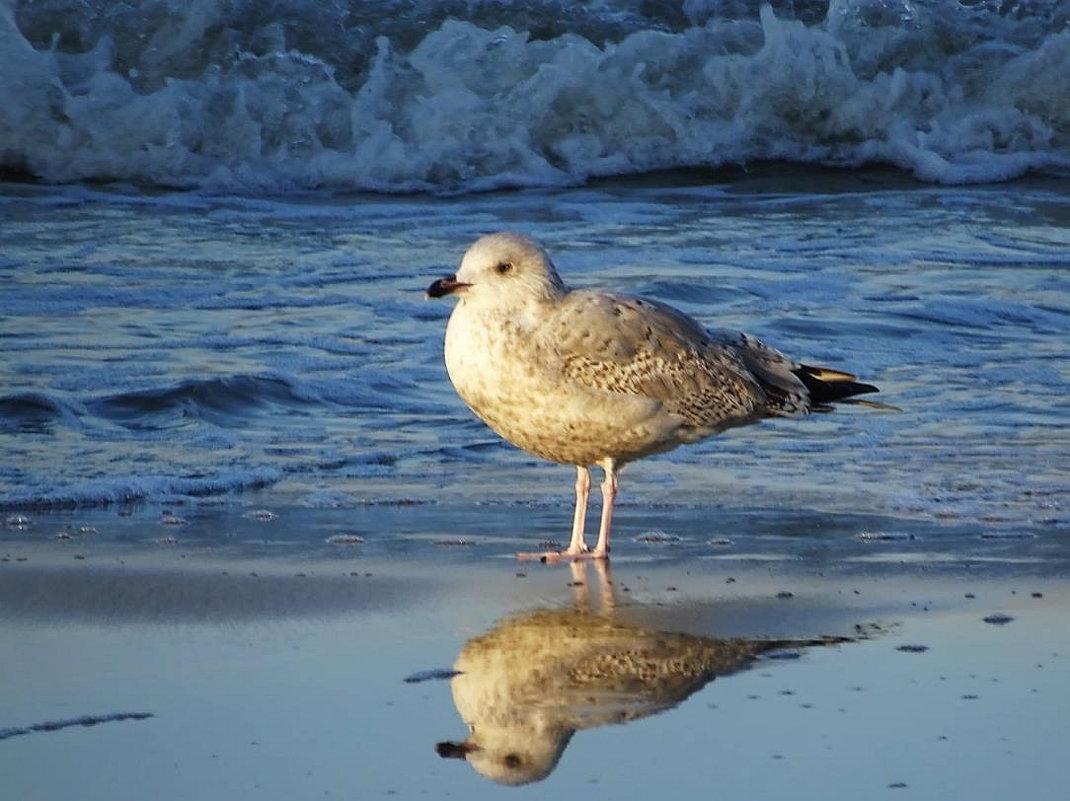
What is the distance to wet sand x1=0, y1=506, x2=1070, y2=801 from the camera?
367cm

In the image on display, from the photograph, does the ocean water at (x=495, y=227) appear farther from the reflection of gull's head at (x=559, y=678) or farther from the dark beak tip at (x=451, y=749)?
the dark beak tip at (x=451, y=749)

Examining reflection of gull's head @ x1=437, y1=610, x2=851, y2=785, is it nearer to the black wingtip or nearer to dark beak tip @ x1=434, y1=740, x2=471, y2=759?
dark beak tip @ x1=434, y1=740, x2=471, y2=759

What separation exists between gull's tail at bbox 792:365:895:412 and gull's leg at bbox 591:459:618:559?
0.79m

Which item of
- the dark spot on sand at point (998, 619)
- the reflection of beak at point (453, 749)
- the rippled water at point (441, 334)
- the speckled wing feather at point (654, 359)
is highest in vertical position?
the speckled wing feather at point (654, 359)

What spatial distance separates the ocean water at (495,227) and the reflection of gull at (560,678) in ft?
5.31

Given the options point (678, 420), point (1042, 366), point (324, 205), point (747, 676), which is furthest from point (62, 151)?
point (747, 676)

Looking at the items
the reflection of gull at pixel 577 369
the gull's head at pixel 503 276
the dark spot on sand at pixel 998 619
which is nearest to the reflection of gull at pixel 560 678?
the dark spot on sand at pixel 998 619

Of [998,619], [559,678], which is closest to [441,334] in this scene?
[998,619]

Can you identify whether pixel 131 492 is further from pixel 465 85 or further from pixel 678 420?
pixel 465 85

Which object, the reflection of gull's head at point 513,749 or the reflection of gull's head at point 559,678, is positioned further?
the reflection of gull's head at point 559,678

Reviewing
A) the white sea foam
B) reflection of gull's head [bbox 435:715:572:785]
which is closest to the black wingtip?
reflection of gull's head [bbox 435:715:572:785]

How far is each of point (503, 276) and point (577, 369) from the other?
353mm

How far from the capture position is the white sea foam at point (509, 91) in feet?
50.2

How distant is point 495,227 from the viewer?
1302 cm
